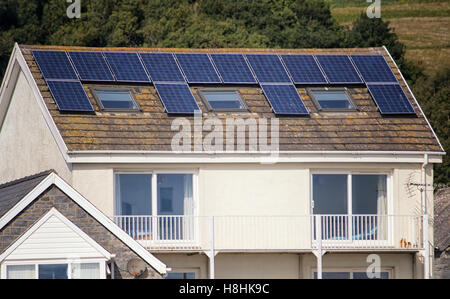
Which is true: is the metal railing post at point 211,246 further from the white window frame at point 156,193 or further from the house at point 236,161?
the white window frame at point 156,193

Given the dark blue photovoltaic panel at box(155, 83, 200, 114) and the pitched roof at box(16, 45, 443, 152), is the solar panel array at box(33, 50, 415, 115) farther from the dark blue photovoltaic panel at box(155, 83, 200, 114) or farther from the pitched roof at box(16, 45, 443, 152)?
the pitched roof at box(16, 45, 443, 152)

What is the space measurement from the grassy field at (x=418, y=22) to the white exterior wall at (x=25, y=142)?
2278 inches

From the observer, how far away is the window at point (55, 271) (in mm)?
27781

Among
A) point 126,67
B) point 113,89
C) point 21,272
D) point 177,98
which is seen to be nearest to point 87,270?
point 21,272

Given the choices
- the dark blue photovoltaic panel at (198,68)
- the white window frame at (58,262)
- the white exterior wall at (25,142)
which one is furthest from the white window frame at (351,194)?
the white window frame at (58,262)

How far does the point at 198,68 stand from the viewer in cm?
3656

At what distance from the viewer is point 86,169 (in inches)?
1305

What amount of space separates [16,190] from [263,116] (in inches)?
313

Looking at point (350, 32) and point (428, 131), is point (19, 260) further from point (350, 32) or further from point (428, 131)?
point (350, 32)

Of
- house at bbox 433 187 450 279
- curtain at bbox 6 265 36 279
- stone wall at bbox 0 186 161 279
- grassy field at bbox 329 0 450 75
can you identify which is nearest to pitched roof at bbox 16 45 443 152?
house at bbox 433 187 450 279

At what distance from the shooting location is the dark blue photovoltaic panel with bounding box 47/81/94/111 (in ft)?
112
